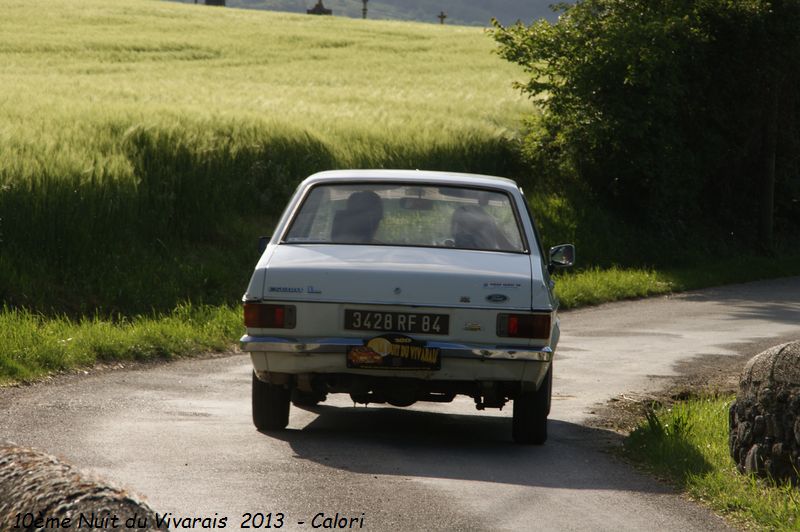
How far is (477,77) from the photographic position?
140 feet

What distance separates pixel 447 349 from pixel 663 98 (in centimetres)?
1866

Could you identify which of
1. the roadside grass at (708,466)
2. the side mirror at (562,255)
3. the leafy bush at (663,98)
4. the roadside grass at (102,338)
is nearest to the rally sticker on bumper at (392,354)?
the roadside grass at (708,466)

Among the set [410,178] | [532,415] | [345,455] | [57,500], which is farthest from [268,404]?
[57,500]

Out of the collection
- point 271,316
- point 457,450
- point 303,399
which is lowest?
point 303,399

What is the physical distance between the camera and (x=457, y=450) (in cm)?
873

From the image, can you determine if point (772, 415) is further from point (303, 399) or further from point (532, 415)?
point (303, 399)

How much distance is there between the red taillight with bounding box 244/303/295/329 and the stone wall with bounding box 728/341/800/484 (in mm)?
2784

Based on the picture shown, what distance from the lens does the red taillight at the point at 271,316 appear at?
8.41 m

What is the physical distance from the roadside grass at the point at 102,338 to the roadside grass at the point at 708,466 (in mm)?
5334

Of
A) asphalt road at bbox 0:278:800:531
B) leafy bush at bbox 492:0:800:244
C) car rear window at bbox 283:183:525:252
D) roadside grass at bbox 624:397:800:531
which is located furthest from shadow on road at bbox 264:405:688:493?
leafy bush at bbox 492:0:800:244

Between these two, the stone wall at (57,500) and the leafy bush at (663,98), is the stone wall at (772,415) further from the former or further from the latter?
the leafy bush at (663,98)

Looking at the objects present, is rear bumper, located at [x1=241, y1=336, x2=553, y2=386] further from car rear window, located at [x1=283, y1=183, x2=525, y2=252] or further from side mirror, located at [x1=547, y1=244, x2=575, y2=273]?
side mirror, located at [x1=547, y1=244, x2=575, y2=273]

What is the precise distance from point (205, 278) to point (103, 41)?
33505 mm

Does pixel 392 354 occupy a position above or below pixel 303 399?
above
